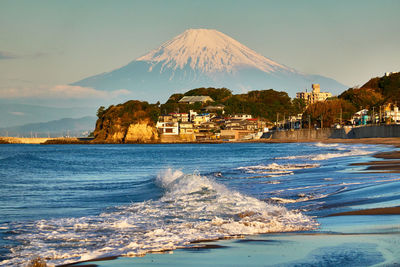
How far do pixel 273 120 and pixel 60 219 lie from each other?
528ft

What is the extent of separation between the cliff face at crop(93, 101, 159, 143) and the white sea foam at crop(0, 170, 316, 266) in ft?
395

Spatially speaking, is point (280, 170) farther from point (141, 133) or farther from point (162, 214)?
point (141, 133)

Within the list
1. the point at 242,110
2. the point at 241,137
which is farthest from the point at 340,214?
the point at 242,110

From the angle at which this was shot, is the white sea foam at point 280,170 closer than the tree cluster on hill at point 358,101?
Yes

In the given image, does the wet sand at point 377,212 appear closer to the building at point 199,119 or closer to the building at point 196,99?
the building at point 199,119

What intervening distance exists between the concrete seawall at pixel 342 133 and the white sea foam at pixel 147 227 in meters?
55.4

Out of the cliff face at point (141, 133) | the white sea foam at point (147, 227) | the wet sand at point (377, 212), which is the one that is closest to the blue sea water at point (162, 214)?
the white sea foam at point (147, 227)

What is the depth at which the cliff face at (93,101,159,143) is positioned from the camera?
5167 inches

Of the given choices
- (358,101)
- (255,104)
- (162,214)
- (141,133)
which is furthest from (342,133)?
(255,104)

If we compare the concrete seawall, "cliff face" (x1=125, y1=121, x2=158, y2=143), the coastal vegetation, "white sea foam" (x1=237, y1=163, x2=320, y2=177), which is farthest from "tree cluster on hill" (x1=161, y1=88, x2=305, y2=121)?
"white sea foam" (x1=237, y1=163, x2=320, y2=177)

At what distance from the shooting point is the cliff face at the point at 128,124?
431 feet

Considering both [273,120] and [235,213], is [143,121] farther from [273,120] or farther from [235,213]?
[235,213]

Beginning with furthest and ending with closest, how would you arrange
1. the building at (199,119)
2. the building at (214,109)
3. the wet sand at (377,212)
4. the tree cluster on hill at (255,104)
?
the tree cluster on hill at (255,104)
the building at (214,109)
the building at (199,119)
the wet sand at (377,212)

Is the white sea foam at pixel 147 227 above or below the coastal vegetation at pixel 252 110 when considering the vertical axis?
below
